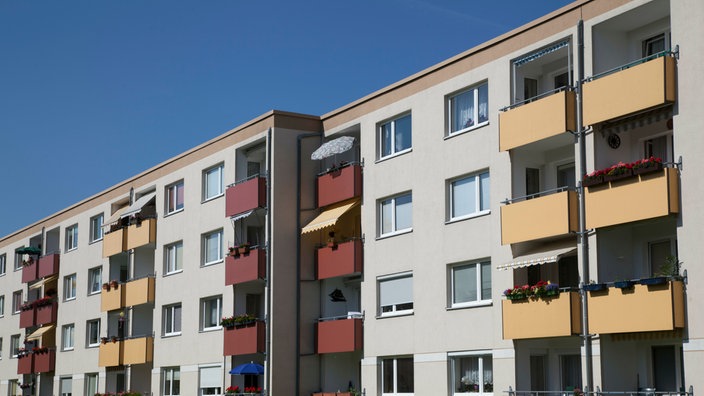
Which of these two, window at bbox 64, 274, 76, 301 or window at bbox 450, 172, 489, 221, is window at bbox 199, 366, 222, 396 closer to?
window at bbox 450, 172, 489, 221

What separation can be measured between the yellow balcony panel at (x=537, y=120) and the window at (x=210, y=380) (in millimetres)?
18385

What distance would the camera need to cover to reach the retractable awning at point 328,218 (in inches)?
1529

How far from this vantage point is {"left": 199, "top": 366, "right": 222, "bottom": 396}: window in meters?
44.4

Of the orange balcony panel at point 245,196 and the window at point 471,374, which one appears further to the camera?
the orange balcony panel at point 245,196

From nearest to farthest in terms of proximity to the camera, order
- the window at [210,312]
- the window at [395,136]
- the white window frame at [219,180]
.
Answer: the window at [395,136], the window at [210,312], the white window frame at [219,180]

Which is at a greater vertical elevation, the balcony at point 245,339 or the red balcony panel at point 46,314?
the red balcony panel at point 46,314

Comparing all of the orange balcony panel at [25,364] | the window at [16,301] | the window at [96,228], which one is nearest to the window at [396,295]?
the window at [96,228]

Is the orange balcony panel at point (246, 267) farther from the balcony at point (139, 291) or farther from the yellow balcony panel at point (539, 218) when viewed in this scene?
the yellow balcony panel at point (539, 218)

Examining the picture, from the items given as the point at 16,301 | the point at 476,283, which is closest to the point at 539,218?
the point at 476,283

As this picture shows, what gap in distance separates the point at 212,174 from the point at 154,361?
31.1 feet

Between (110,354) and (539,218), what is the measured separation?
29317 mm

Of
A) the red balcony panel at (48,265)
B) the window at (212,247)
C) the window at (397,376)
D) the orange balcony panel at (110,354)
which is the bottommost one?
the window at (397,376)

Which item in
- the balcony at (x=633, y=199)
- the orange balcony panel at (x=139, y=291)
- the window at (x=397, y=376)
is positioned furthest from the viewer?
the orange balcony panel at (x=139, y=291)

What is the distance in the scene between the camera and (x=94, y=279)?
5900 centimetres
